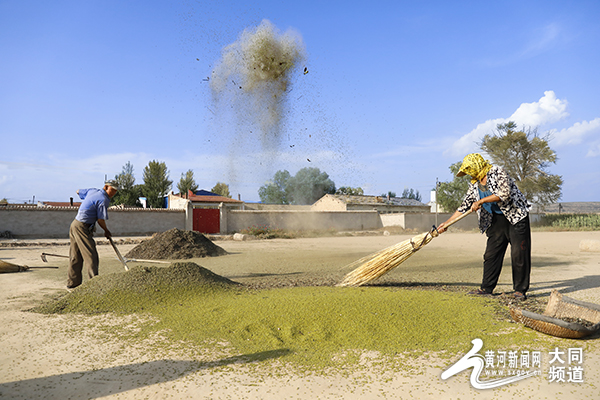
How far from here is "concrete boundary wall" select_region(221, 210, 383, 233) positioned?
2317cm

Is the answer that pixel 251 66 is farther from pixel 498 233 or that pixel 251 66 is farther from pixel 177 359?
pixel 177 359

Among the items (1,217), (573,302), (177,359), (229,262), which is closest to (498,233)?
(573,302)

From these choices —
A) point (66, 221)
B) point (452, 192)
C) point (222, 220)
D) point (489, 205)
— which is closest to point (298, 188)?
point (452, 192)

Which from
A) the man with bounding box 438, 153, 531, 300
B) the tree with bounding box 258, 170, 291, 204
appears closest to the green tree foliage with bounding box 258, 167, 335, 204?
the tree with bounding box 258, 170, 291, 204

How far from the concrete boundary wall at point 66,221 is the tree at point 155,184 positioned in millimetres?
18244

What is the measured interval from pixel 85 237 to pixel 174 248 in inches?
213

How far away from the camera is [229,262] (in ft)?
31.9

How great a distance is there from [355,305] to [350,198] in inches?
1258

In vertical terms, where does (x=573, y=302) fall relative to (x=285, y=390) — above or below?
above

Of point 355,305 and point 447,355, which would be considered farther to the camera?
point 355,305

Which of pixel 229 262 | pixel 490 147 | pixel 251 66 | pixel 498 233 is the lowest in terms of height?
pixel 229 262

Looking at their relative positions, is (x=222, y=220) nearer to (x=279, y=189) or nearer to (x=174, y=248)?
(x=174, y=248)

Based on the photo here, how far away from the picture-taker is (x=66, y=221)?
18.8 meters

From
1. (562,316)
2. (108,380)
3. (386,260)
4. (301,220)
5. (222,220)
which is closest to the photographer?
(108,380)
